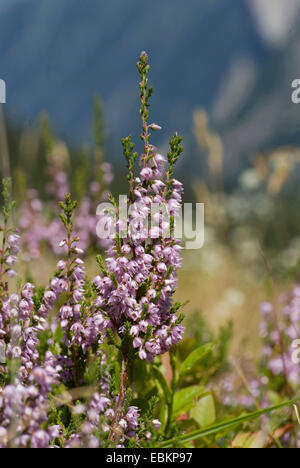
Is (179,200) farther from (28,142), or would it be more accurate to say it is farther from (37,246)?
(37,246)

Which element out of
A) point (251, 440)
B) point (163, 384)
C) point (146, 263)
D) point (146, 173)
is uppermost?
point (146, 173)

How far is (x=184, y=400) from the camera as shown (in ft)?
10.9

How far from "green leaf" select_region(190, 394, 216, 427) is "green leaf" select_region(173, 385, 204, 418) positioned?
85mm

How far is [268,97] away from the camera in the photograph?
14412 cm

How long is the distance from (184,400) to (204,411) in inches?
8.6

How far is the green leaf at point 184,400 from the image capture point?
10.7 feet

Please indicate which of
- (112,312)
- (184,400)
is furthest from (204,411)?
(112,312)

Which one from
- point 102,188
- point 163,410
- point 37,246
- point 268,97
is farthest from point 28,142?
point 268,97

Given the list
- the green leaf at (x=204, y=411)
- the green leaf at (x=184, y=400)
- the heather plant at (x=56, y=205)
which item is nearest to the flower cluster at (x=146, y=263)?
the green leaf at (x=184, y=400)

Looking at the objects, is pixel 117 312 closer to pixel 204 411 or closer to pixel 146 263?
pixel 146 263

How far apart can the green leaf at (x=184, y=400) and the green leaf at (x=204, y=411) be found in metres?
0.09

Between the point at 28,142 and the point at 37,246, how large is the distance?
1.86 metres

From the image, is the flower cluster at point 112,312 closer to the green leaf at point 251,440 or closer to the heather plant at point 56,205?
the green leaf at point 251,440
